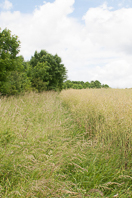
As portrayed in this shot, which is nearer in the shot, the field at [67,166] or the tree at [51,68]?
the field at [67,166]

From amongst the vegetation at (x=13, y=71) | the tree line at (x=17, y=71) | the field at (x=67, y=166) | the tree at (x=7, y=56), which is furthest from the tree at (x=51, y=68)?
the field at (x=67, y=166)

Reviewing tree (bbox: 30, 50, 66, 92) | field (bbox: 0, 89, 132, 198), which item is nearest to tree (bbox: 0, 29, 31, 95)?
field (bbox: 0, 89, 132, 198)

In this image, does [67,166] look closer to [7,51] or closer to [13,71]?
[7,51]

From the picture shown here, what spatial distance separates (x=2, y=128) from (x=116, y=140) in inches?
111

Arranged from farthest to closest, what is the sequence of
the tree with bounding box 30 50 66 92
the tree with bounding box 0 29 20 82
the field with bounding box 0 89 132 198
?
the tree with bounding box 30 50 66 92
the tree with bounding box 0 29 20 82
the field with bounding box 0 89 132 198

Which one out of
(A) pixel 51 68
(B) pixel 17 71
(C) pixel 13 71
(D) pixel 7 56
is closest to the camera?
(D) pixel 7 56

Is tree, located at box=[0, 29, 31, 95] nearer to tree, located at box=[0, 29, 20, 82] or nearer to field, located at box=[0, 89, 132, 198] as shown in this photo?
tree, located at box=[0, 29, 20, 82]

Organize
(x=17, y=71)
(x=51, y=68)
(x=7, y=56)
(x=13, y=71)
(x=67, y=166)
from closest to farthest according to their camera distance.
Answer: (x=67, y=166) → (x=7, y=56) → (x=13, y=71) → (x=17, y=71) → (x=51, y=68)

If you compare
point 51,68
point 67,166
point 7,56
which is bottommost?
point 67,166

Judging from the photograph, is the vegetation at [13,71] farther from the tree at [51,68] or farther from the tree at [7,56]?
the tree at [51,68]

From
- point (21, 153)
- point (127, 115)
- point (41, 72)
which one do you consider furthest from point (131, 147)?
point (41, 72)

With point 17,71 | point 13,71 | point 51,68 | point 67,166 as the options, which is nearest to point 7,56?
point 13,71

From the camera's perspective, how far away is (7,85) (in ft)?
31.2

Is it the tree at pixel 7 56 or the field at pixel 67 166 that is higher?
the tree at pixel 7 56
